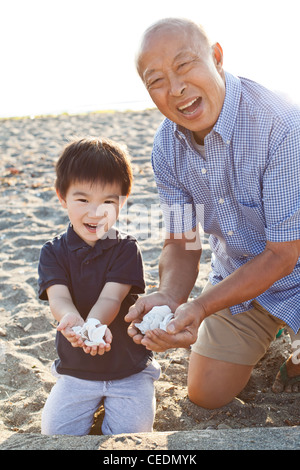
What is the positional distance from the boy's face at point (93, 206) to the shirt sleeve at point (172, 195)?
359 millimetres

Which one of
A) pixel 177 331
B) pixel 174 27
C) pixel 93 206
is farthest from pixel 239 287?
pixel 174 27

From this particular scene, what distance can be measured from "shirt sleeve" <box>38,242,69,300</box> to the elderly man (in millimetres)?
364

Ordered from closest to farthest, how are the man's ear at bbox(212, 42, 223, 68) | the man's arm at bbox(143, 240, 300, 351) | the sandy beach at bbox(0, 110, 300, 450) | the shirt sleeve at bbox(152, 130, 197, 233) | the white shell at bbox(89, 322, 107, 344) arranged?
the white shell at bbox(89, 322, 107, 344) → the man's arm at bbox(143, 240, 300, 351) → the man's ear at bbox(212, 42, 223, 68) → the sandy beach at bbox(0, 110, 300, 450) → the shirt sleeve at bbox(152, 130, 197, 233)

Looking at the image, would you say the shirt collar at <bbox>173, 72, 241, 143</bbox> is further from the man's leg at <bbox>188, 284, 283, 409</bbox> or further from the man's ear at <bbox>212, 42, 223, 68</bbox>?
the man's leg at <bbox>188, 284, 283, 409</bbox>

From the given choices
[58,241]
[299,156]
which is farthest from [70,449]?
[299,156]

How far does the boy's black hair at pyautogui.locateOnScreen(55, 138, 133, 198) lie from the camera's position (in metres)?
2.32

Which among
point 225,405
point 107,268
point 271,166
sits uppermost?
point 271,166

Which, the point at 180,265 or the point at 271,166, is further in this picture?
the point at 180,265

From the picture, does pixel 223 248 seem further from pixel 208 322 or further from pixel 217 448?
pixel 217 448

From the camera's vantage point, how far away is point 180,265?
8.72ft

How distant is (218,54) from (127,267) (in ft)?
3.32

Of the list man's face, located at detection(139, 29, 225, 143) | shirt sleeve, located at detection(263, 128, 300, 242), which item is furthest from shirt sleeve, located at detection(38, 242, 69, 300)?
shirt sleeve, located at detection(263, 128, 300, 242)

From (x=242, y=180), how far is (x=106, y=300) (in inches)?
31.8

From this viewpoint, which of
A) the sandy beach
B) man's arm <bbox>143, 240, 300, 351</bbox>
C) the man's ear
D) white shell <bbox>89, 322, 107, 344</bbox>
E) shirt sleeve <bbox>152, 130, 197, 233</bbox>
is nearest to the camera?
white shell <bbox>89, 322, 107, 344</bbox>
